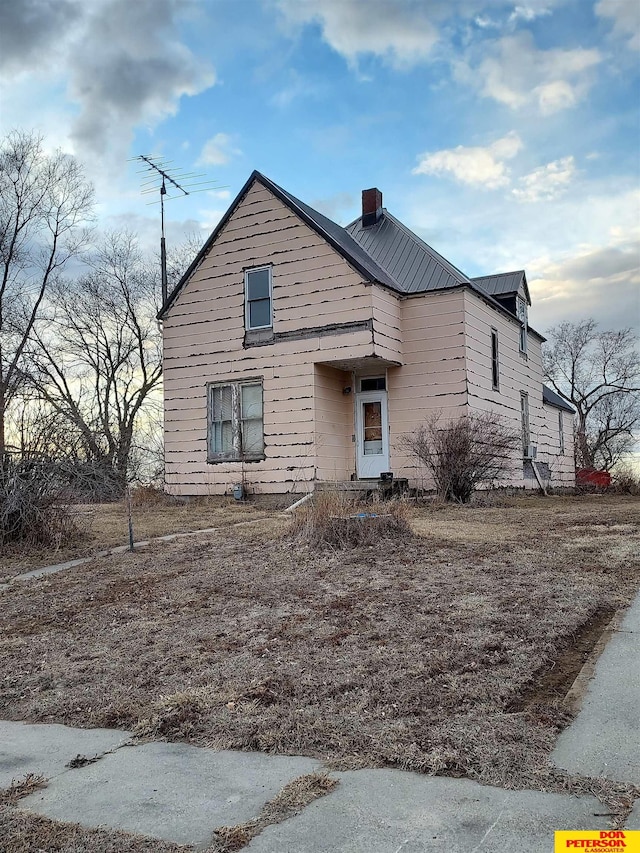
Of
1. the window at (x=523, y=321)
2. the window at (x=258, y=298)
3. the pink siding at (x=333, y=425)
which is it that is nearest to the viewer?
the pink siding at (x=333, y=425)

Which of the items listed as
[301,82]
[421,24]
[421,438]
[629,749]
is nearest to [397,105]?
[301,82]

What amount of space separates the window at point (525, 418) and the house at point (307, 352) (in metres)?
2.56

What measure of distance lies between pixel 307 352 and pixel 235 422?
270 centimetres

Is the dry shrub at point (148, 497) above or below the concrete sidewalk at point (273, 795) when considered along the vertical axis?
above

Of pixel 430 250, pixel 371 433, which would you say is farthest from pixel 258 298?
pixel 430 250

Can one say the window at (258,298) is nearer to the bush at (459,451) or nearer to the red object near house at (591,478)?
the bush at (459,451)

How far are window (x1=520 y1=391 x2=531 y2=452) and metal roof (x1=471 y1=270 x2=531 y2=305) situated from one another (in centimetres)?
312

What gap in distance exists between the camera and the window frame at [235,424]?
1728cm

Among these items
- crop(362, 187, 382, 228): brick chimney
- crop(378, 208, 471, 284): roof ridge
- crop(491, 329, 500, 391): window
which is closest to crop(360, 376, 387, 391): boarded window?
crop(378, 208, 471, 284): roof ridge

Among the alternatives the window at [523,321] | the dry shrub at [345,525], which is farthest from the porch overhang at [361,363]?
the dry shrub at [345,525]

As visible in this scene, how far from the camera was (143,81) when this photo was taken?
1245cm

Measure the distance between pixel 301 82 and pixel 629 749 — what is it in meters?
12.7

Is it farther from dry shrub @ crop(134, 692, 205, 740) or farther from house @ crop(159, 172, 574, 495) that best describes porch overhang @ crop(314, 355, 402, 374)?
dry shrub @ crop(134, 692, 205, 740)

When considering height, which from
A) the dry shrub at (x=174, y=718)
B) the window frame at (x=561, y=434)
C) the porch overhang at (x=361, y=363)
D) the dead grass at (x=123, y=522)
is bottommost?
the dry shrub at (x=174, y=718)
